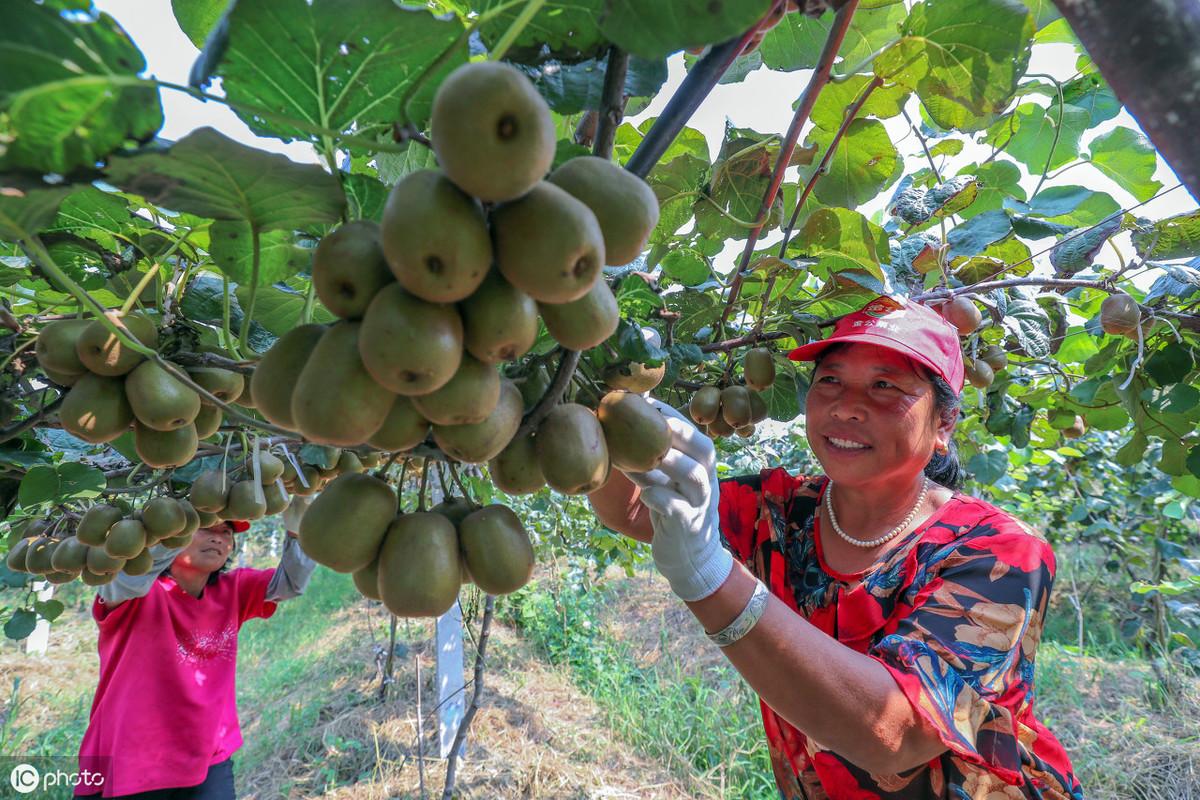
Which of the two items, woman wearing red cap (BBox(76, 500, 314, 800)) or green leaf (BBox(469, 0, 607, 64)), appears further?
woman wearing red cap (BBox(76, 500, 314, 800))

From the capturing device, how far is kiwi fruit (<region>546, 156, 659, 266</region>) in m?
0.66

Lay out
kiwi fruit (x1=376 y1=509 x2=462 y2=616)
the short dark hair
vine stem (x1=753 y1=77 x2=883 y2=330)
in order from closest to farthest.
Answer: kiwi fruit (x1=376 y1=509 x2=462 y2=616), vine stem (x1=753 y1=77 x2=883 y2=330), the short dark hair

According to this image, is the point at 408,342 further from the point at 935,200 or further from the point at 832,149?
the point at 935,200

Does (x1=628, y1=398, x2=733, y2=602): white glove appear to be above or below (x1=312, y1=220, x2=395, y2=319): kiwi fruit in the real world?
below

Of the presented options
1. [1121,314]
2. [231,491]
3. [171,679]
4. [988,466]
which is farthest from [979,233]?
[171,679]

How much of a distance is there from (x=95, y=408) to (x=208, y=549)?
335 cm

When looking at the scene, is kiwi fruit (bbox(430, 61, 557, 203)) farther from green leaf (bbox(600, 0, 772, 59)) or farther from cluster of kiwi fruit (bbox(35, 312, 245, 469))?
cluster of kiwi fruit (bbox(35, 312, 245, 469))

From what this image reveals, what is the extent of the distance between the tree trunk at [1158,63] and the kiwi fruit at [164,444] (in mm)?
1341

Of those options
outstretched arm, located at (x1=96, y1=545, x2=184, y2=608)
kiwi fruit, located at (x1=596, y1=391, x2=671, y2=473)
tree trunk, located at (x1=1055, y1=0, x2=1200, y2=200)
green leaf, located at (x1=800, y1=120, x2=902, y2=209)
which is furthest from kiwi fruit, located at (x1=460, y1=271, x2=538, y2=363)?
outstretched arm, located at (x1=96, y1=545, x2=184, y2=608)

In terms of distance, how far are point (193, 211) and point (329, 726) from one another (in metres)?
7.33

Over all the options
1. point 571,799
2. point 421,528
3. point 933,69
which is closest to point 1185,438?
point 933,69

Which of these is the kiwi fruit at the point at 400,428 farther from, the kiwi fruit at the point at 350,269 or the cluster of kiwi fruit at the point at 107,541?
the cluster of kiwi fruit at the point at 107,541

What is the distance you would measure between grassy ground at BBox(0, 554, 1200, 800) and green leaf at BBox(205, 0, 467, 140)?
14.9 feet

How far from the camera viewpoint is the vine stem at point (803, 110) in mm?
914
